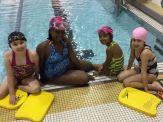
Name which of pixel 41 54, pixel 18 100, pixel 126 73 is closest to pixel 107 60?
pixel 126 73

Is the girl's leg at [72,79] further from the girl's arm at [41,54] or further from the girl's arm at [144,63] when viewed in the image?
the girl's arm at [144,63]

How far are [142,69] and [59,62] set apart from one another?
0.97 metres

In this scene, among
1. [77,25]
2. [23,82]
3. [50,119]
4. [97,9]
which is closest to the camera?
[50,119]

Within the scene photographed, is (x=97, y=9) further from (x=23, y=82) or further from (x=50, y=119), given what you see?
(x=50, y=119)

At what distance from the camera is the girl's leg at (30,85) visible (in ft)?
9.65

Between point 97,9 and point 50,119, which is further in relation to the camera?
point 97,9

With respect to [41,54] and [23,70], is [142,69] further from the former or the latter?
[23,70]

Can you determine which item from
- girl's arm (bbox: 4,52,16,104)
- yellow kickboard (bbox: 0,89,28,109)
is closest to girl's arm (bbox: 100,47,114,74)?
yellow kickboard (bbox: 0,89,28,109)

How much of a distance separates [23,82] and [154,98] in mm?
1524

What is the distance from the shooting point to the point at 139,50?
3014 mm

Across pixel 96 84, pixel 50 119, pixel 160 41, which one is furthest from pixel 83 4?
pixel 50 119

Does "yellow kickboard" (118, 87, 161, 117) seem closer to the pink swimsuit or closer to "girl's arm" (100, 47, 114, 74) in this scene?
"girl's arm" (100, 47, 114, 74)

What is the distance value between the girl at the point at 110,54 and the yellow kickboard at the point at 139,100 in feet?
1.16

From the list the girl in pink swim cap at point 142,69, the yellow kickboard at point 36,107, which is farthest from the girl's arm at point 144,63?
the yellow kickboard at point 36,107
